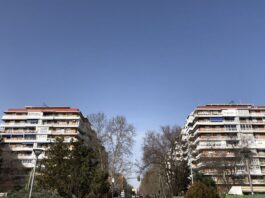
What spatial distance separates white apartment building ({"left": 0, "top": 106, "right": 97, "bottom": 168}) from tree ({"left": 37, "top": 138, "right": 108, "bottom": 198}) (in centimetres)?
4978

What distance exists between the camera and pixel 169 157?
48312 millimetres

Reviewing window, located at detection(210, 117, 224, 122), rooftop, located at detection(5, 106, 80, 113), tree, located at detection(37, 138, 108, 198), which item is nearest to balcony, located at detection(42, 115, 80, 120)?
rooftop, located at detection(5, 106, 80, 113)

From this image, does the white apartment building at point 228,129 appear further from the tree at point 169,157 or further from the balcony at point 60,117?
the balcony at point 60,117

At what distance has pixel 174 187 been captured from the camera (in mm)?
45469

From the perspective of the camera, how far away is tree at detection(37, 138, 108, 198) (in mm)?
22531

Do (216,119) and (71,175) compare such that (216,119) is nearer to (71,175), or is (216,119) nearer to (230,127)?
(230,127)

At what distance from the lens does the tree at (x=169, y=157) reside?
45844 millimetres

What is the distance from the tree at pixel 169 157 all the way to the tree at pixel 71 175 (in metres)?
24.0

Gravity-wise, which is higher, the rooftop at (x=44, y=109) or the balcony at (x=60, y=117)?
the rooftop at (x=44, y=109)

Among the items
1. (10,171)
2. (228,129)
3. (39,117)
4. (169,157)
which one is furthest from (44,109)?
(228,129)

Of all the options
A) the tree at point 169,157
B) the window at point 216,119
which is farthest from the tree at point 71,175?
the window at point 216,119

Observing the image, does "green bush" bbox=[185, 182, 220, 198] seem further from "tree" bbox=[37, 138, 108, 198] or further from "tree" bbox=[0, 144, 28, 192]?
"tree" bbox=[0, 144, 28, 192]

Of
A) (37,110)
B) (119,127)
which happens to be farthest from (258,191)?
(37,110)

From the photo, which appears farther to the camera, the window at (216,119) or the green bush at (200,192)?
the window at (216,119)
